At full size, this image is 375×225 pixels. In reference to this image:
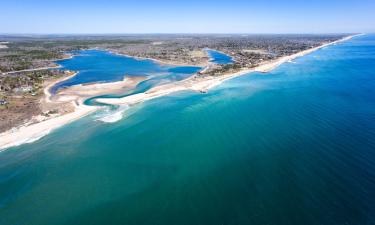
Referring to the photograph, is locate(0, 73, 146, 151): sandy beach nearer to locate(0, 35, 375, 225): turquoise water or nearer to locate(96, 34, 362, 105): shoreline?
locate(0, 35, 375, 225): turquoise water

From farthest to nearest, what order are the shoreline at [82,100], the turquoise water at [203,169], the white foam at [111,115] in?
the white foam at [111,115]
the shoreline at [82,100]
the turquoise water at [203,169]

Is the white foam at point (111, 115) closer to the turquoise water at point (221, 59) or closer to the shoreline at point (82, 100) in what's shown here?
the shoreline at point (82, 100)

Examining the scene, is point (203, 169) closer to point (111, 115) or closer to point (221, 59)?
point (111, 115)

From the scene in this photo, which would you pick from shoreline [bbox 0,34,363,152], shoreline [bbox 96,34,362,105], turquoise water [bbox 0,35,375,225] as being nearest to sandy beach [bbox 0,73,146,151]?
shoreline [bbox 0,34,363,152]

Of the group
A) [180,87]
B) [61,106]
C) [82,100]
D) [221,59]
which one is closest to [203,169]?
[61,106]

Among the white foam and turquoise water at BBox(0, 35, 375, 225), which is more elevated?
the white foam

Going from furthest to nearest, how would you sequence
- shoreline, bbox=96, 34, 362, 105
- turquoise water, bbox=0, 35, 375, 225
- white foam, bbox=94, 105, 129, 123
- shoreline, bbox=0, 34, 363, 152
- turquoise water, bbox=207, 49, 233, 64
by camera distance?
turquoise water, bbox=207, 49, 233, 64
shoreline, bbox=96, 34, 362, 105
white foam, bbox=94, 105, 129, 123
shoreline, bbox=0, 34, 363, 152
turquoise water, bbox=0, 35, 375, 225

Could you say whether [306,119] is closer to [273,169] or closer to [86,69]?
[273,169]

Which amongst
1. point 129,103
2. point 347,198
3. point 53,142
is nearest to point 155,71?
point 129,103

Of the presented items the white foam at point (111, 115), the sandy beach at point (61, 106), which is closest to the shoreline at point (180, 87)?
the white foam at point (111, 115)
